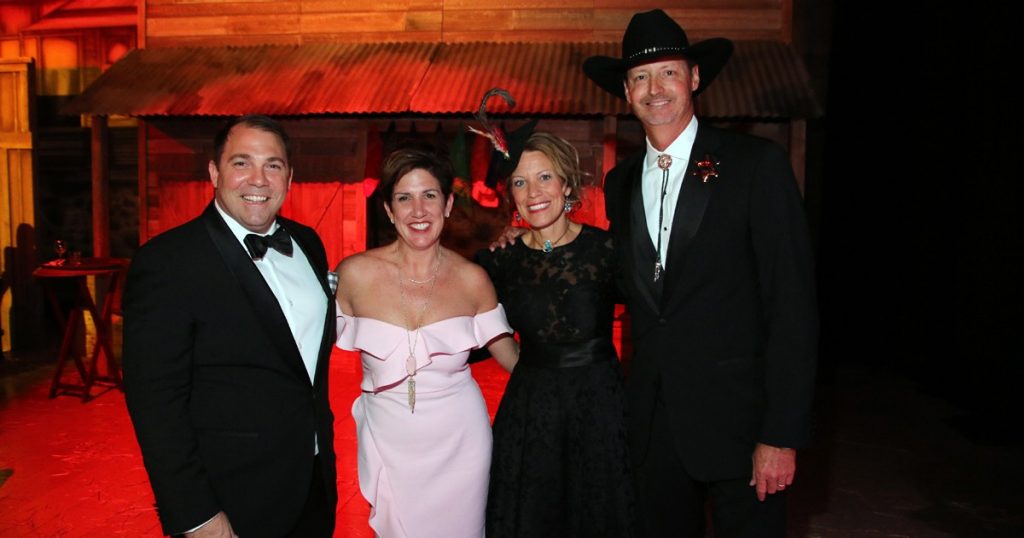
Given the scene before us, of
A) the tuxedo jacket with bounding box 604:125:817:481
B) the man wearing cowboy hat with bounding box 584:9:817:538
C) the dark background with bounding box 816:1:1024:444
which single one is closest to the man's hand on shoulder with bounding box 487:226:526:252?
the man wearing cowboy hat with bounding box 584:9:817:538

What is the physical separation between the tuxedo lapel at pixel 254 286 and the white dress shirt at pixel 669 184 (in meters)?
1.25

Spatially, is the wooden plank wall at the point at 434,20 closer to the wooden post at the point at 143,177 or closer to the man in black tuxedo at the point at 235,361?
the wooden post at the point at 143,177

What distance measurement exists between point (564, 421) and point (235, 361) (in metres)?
1.22

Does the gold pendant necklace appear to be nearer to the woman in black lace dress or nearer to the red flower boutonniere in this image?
the woman in black lace dress

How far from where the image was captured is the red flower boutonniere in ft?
7.29

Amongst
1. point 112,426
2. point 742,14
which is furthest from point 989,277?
point 112,426

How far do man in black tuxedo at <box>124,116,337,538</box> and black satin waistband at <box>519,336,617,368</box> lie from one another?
0.81 m

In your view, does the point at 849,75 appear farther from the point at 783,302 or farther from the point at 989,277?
the point at 783,302

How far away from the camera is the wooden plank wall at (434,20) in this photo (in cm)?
633

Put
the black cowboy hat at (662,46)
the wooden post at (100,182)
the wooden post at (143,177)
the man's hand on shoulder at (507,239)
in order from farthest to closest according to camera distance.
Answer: the wooden post at (143,177), the wooden post at (100,182), the man's hand on shoulder at (507,239), the black cowboy hat at (662,46)

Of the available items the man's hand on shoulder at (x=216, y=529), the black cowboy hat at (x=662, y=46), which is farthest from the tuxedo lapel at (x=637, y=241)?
the man's hand on shoulder at (x=216, y=529)

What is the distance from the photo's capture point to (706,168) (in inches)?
88.0

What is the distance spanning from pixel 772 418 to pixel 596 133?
4.82 meters

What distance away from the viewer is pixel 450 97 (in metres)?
5.84
